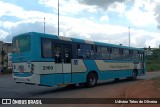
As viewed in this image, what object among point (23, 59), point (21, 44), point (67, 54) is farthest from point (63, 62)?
point (21, 44)

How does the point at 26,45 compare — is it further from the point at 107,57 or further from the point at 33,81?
the point at 107,57

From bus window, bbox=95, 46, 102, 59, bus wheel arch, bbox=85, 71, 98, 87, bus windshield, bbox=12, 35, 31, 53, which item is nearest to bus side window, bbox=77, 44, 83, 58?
bus wheel arch, bbox=85, 71, 98, 87

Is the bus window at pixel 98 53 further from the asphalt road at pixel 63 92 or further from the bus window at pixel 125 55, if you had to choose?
the bus window at pixel 125 55

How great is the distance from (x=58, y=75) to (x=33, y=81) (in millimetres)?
1785

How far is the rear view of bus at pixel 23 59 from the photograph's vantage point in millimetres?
17438

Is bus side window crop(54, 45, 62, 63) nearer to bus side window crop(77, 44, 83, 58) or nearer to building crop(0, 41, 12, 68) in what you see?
bus side window crop(77, 44, 83, 58)

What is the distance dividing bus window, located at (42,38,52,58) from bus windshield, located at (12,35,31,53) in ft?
2.57

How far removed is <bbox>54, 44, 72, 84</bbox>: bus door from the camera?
733 inches

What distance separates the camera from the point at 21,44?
727 inches

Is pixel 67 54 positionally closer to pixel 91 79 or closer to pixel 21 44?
pixel 21 44

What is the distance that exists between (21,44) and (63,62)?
262 cm

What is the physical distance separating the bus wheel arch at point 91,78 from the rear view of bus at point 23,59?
496cm

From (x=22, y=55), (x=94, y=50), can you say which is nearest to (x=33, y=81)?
(x=22, y=55)

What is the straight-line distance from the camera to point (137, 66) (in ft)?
95.4
